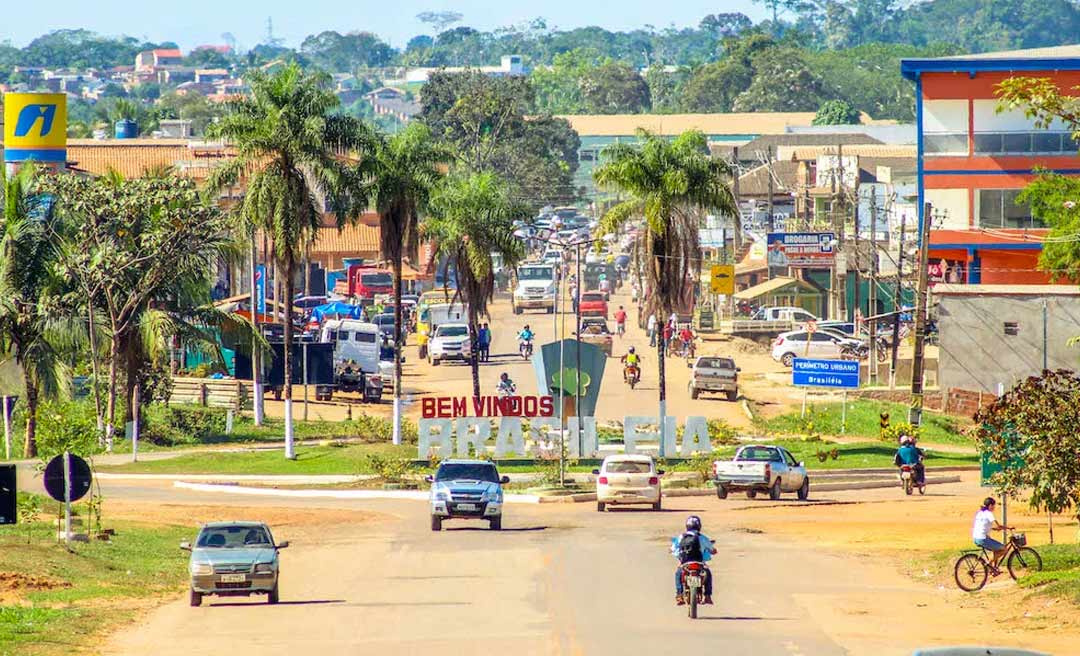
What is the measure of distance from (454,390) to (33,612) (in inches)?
1912

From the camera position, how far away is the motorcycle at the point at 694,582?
96.4ft

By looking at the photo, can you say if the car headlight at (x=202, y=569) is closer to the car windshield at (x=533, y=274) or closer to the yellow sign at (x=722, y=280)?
the yellow sign at (x=722, y=280)

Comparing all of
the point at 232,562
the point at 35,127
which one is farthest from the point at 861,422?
the point at 35,127

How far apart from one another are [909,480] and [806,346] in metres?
34.2

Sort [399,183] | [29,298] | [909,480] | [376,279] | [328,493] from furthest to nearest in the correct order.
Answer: [376,279] < [399,183] < [29,298] < [328,493] < [909,480]

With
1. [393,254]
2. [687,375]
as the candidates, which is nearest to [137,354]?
[393,254]

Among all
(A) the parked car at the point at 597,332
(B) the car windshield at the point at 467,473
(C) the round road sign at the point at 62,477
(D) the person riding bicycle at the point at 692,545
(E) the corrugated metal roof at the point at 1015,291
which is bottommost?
(B) the car windshield at the point at 467,473

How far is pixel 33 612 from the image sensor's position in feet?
97.3

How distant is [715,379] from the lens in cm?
7306

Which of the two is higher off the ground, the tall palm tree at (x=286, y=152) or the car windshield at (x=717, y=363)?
the tall palm tree at (x=286, y=152)

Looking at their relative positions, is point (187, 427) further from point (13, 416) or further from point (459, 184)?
point (459, 184)

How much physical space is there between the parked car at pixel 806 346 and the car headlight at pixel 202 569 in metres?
55.1

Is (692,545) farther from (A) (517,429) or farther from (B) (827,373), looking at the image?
(B) (827,373)

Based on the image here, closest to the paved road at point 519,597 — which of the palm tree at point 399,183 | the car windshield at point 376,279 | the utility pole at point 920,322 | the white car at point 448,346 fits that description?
the utility pole at point 920,322
